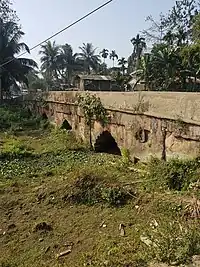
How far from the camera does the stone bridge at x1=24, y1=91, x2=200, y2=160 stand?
22.1ft

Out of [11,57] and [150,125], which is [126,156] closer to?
[150,125]

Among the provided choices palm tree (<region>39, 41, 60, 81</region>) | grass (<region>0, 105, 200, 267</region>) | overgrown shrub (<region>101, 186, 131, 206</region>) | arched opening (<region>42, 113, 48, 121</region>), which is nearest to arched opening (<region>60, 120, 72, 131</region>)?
arched opening (<region>42, 113, 48, 121</region>)

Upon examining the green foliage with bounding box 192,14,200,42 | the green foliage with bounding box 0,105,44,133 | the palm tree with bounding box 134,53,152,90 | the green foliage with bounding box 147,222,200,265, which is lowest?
the green foliage with bounding box 0,105,44,133

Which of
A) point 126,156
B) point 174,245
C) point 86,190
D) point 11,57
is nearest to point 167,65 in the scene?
point 11,57

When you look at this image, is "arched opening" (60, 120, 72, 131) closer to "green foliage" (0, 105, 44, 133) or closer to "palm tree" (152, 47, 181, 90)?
"green foliage" (0, 105, 44, 133)

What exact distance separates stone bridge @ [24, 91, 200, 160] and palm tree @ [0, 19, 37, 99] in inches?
632

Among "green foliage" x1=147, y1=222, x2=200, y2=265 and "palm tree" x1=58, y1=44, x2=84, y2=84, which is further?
"palm tree" x1=58, y1=44, x2=84, y2=84

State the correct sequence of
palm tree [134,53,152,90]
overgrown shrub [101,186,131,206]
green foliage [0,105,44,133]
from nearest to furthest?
overgrown shrub [101,186,131,206] → green foliage [0,105,44,133] → palm tree [134,53,152,90]

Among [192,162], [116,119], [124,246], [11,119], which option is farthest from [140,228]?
[11,119]

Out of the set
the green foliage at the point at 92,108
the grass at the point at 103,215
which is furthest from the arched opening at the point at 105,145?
the grass at the point at 103,215

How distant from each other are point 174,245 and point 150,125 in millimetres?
4906

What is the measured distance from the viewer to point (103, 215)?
5414 millimetres

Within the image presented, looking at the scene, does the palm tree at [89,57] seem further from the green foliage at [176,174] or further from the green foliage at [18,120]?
the green foliage at [176,174]

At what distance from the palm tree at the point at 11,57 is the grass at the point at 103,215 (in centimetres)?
1953
